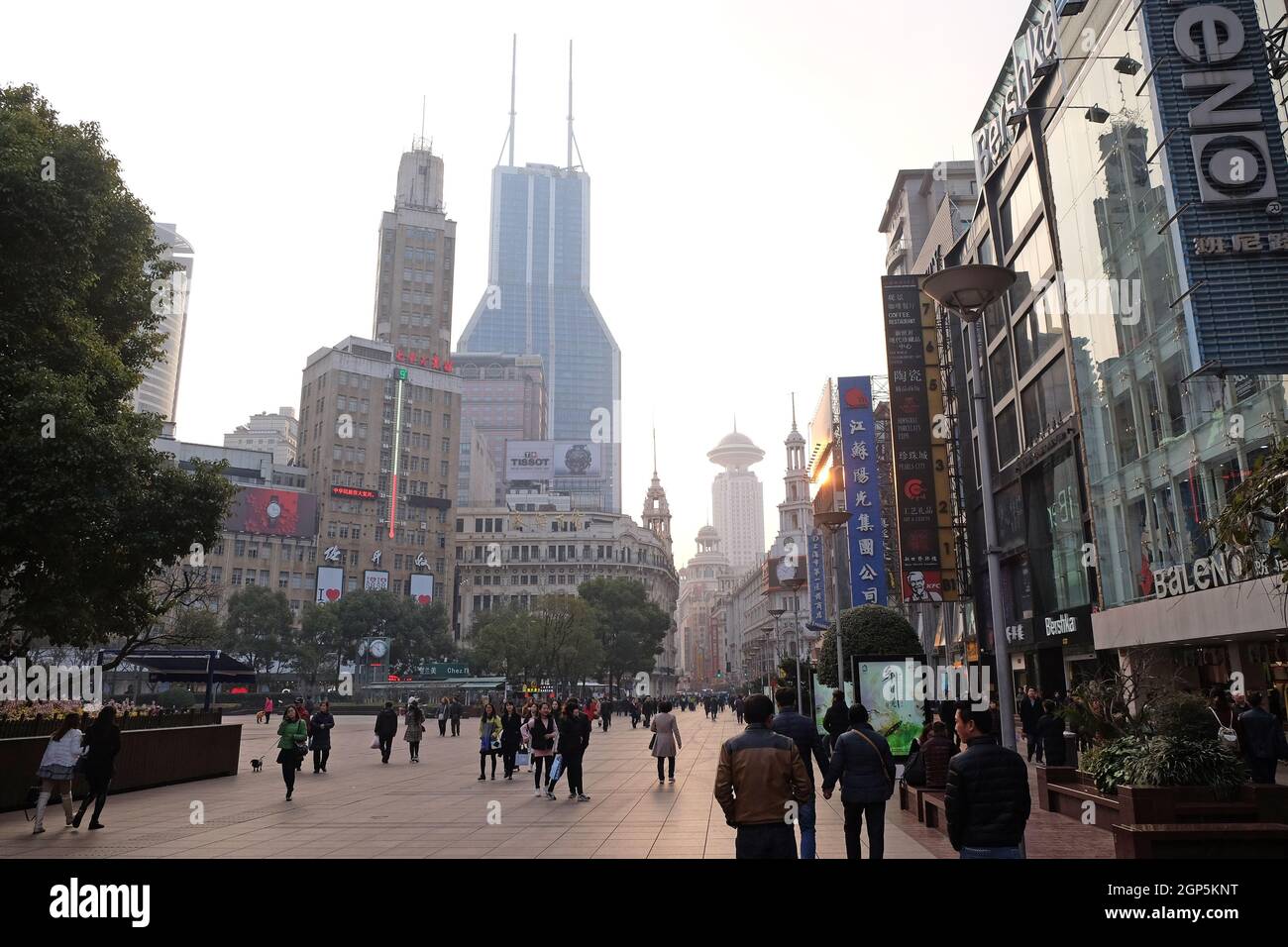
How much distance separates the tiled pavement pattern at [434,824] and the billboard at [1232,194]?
40.8 feet

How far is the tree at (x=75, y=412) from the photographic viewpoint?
16.3m

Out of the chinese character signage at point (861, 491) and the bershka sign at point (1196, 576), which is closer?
the bershka sign at point (1196, 576)

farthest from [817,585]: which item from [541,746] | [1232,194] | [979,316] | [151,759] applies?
[979,316]

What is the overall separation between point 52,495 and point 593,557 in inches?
4740

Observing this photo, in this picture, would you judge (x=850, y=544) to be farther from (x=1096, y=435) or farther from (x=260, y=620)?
(x=260, y=620)

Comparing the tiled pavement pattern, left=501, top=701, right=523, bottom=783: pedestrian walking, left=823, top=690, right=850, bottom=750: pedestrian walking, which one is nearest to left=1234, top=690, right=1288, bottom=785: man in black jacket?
the tiled pavement pattern

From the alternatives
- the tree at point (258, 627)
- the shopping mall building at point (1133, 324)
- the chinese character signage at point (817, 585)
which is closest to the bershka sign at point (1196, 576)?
the shopping mall building at point (1133, 324)

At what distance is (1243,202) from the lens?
19.7 meters

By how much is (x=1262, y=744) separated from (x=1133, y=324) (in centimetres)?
1568

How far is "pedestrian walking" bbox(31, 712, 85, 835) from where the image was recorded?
43.9ft

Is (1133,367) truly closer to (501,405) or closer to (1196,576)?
(1196,576)

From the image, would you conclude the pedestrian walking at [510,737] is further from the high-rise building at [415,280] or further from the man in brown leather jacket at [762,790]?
the high-rise building at [415,280]

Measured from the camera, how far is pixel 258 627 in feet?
275
